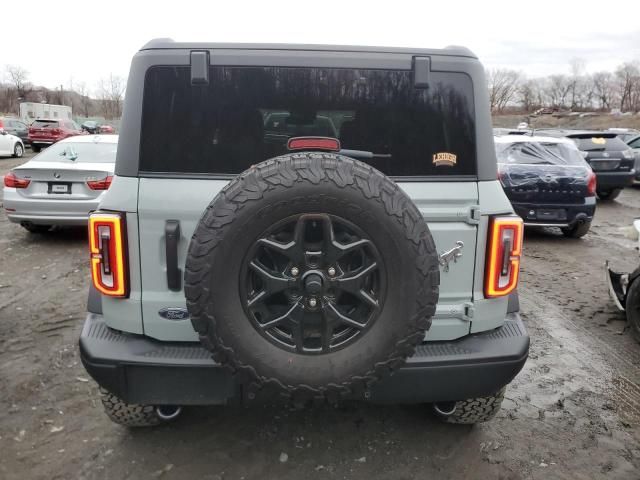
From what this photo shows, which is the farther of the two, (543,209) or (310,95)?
(543,209)

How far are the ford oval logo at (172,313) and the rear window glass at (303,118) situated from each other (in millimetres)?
668

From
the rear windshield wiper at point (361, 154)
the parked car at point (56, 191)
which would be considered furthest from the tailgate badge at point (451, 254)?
the parked car at point (56, 191)

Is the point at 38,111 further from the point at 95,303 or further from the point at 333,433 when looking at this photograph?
the point at 333,433

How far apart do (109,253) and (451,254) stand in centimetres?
164

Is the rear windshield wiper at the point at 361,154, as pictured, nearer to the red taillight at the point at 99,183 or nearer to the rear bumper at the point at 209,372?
the rear bumper at the point at 209,372

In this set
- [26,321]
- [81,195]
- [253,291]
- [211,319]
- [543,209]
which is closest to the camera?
[211,319]

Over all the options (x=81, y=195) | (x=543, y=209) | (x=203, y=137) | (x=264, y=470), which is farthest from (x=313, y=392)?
(x=543, y=209)

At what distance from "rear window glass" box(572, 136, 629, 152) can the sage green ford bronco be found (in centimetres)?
1179

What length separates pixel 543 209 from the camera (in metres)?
8.02

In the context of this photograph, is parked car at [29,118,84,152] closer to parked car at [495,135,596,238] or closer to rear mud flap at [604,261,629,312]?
parked car at [495,135,596,238]

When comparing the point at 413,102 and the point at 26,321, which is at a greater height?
the point at 413,102

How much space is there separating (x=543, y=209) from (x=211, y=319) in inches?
284

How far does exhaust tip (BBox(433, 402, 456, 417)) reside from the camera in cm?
295

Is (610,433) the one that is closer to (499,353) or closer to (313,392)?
(499,353)
